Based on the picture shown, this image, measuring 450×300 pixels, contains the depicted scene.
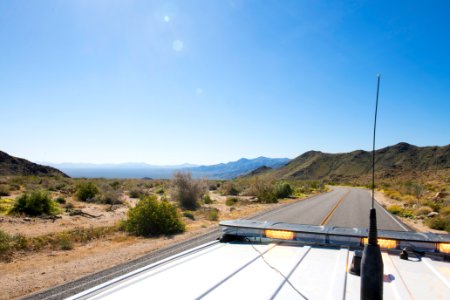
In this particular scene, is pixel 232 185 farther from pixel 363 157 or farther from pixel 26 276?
pixel 363 157

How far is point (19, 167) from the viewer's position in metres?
72.4

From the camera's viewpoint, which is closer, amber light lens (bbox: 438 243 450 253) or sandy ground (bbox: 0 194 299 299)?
amber light lens (bbox: 438 243 450 253)

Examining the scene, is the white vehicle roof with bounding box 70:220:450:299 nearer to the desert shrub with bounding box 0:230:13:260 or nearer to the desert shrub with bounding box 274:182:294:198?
the desert shrub with bounding box 0:230:13:260

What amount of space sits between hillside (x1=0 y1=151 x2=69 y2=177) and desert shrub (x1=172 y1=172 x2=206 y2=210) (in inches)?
2180

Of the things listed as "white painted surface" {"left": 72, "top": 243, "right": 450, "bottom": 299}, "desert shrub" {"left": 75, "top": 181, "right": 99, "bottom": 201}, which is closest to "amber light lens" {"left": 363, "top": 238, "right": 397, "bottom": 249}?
"white painted surface" {"left": 72, "top": 243, "right": 450, "bottom": 299}

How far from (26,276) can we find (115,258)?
2.64 metres

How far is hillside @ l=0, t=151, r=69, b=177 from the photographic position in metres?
69.2

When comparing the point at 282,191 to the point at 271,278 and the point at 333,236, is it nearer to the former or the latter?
the point at 333,236

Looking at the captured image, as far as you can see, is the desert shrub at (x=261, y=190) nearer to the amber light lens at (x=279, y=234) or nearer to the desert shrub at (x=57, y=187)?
the desert shrub at (x=57, y=187)

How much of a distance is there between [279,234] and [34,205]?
65.2 ft

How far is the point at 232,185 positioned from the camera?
44.3 meters

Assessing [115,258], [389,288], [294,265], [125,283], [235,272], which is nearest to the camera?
[389,288]

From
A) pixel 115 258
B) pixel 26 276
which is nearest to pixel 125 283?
pixel 26 276

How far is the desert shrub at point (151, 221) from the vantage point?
1609 cm
